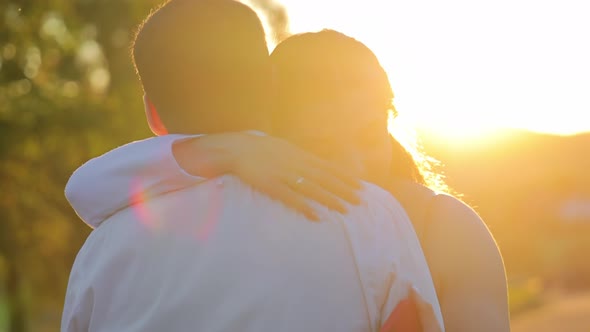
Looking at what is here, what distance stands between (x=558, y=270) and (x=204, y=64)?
53.9m

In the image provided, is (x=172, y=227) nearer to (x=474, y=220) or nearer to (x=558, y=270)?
(x=474, y=220)

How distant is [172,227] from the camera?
2086mm

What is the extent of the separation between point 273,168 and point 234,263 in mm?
273

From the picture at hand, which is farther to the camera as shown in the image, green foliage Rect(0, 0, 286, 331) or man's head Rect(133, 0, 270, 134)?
green foliage Rect(0, 0, 286, 331)

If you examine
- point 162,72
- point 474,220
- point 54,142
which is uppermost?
point 162,72

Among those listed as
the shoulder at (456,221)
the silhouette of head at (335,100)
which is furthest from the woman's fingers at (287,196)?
the shoulder at (456,221)

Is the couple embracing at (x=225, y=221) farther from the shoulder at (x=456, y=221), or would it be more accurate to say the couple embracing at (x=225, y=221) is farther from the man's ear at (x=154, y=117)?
the shoulder at (x=456, y=221)

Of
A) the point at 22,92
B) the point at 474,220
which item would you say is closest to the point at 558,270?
the point at 22,92

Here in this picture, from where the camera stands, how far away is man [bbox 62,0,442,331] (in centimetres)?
204

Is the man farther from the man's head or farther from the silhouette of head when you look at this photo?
the silhouette of head

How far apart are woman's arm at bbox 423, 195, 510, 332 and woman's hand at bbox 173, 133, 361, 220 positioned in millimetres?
517

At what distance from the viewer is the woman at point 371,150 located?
255cm

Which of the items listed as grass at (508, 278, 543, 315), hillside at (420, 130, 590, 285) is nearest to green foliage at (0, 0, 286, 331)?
grass at (508, 278, 543, 315)

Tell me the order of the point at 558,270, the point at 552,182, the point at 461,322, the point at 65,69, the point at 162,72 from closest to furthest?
the point at 162,72
the point at 461,322
the point at 65,69
the point at 558,270
the point at 552,182
